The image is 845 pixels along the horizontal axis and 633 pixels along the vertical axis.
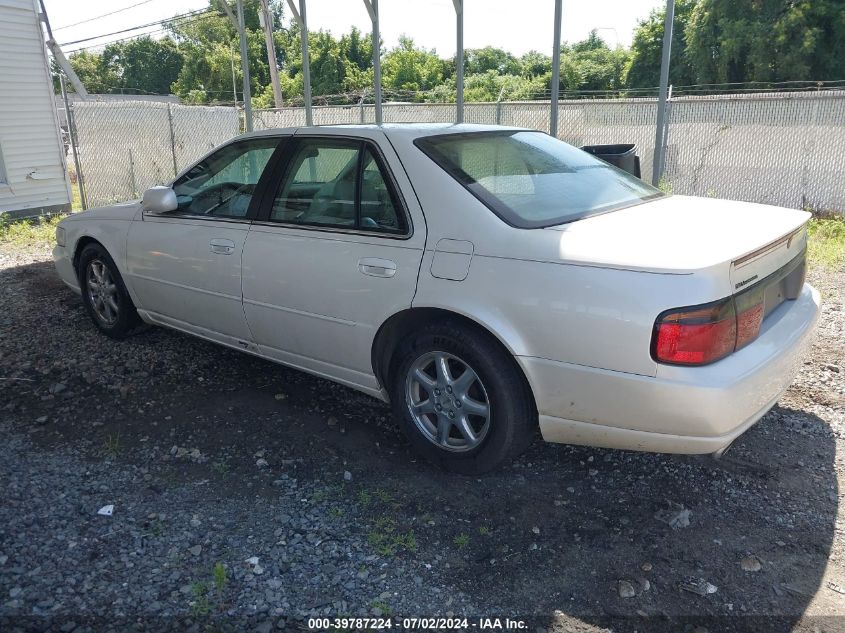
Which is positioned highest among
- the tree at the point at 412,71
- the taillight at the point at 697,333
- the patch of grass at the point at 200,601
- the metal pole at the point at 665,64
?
the tree at the point at 412,71

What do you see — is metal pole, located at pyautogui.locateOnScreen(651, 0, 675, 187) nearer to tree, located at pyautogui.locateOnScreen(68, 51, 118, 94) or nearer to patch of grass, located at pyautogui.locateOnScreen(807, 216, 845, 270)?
patch of grass, located at pyautogui.locateOnScreen(807, 216, 845, 270)

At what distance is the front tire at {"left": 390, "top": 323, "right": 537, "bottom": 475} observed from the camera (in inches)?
120

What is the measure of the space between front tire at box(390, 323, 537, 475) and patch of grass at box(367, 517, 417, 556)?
505 mm

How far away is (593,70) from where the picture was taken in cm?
5031

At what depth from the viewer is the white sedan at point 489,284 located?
2.67 m

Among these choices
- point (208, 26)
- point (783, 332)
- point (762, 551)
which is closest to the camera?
point (762, 551)

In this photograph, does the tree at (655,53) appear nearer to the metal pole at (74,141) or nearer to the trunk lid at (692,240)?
the metal pole at (74,141)

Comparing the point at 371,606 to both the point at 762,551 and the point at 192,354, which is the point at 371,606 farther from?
the point at 192,354

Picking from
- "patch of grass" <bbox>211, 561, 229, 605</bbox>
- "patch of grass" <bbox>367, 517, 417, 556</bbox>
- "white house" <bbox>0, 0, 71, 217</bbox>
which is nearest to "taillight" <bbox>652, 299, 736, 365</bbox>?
"patch of grass" <bbox>367, 517, 417, 556</bbox>

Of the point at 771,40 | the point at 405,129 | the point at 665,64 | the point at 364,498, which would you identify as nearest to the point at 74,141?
the point at 665,64

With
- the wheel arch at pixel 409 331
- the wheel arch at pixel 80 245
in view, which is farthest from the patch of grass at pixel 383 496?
the wheel arch at pixel 80 245

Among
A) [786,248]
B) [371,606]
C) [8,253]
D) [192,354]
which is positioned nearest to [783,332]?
[786,248]

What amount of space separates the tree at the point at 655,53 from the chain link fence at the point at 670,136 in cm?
3419

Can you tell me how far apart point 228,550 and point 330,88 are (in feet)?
173
